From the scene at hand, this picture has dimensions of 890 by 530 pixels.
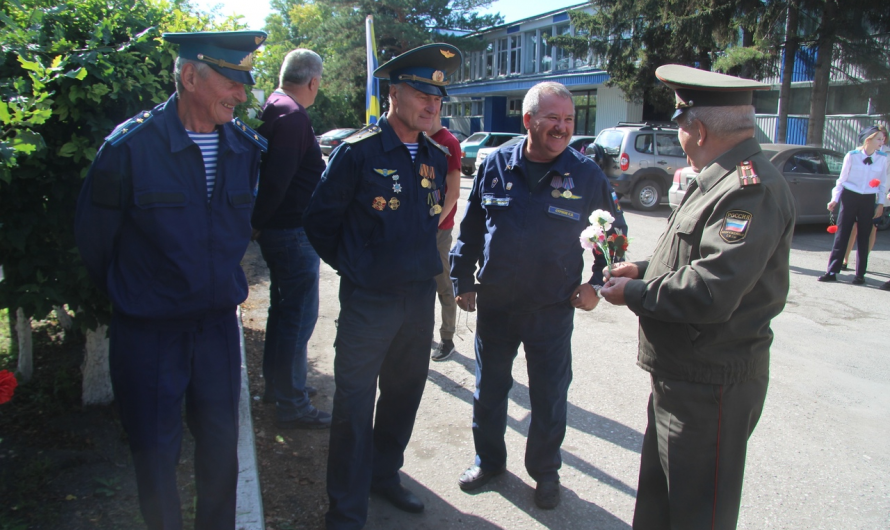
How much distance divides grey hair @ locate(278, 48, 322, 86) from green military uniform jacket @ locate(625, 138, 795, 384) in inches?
99.7

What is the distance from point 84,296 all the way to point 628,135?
12875mm

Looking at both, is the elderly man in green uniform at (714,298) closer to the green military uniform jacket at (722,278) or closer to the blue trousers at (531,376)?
the green military uniform jacket at (722,278)

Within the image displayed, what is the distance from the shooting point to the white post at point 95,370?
3.71m

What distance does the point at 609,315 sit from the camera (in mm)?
6652

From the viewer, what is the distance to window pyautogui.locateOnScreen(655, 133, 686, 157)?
14.5 m

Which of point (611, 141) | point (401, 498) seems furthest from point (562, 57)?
point (401, 498)

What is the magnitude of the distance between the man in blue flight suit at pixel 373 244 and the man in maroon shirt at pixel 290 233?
0.79m

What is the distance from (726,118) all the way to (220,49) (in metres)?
1.88

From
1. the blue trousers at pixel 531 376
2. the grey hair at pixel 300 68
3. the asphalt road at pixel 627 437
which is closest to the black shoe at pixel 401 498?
the asphalt road at pixel 627 437

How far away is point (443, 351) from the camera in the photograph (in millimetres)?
5297

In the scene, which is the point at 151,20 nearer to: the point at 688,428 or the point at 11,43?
the point at 11,43

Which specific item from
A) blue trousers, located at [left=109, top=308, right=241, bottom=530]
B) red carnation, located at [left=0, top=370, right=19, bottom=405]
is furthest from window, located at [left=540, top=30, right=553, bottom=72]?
red carnation, located at [left=0, top=370, right=19, bottom=405]

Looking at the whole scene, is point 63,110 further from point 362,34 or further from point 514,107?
point 514,107

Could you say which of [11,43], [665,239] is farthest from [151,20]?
[665,239]
